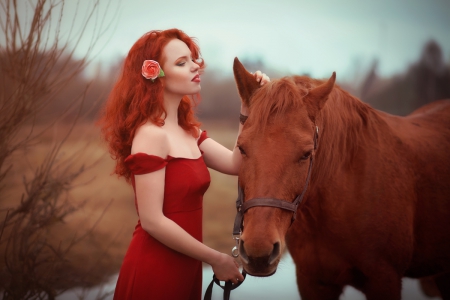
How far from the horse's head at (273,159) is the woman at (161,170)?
20 centimetres

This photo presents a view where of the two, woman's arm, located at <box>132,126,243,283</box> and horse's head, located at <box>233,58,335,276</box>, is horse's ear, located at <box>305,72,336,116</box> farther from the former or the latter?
woman's arm, located at <box>132,126,243,283</box>

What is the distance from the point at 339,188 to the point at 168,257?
82 centimetres

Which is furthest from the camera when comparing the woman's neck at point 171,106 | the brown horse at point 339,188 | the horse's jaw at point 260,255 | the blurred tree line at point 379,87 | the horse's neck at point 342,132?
the blurred tree line at point 379,87

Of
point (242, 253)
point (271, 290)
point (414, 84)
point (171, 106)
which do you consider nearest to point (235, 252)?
point (242, 253)

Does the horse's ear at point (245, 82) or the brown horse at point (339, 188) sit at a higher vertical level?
the horse's ear at point (245, 82)

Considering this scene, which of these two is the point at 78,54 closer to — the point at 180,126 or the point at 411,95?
the point at 180,126

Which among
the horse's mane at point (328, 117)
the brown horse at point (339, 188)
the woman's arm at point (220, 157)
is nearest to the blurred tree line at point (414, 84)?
the brown horse at point (339, 188)

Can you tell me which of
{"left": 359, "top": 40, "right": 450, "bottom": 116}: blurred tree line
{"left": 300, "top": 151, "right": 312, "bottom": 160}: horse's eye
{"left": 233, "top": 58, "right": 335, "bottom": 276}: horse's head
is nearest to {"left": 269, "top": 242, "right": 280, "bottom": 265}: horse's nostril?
{"left": 233, "top": 58, "right": 335, "bottom": 276}: horse's head

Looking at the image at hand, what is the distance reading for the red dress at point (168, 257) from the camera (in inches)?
55.1

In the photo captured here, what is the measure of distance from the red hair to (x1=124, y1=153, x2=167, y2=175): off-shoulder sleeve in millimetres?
143

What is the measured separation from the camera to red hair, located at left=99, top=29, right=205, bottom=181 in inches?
56.6

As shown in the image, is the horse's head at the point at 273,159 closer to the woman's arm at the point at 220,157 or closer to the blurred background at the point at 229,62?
the woman's arm at the point at 220,157

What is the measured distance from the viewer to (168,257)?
1.42 m

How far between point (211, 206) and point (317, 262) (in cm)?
201
